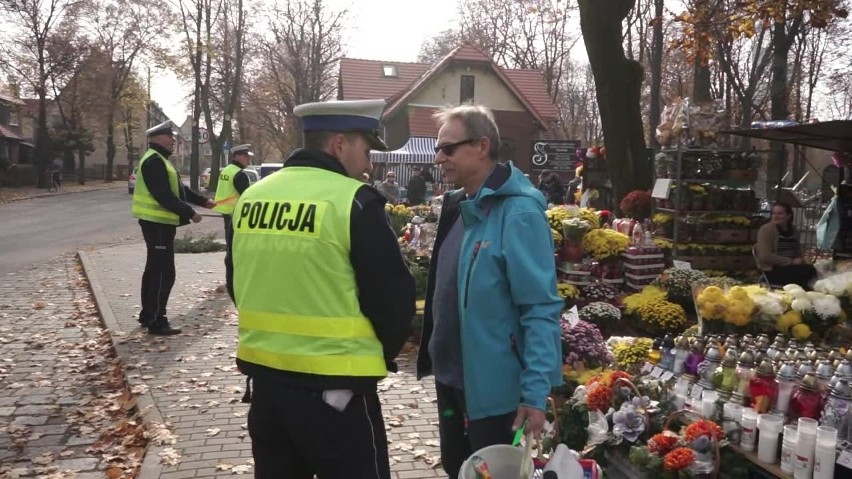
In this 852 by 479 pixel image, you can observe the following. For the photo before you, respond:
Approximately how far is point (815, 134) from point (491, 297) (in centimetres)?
684

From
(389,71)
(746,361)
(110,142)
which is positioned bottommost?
(746,361)

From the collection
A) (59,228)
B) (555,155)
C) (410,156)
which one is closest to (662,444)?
(59,228)

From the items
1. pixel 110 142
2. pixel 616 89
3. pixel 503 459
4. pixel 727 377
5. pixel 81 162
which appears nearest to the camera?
pixel 503 459

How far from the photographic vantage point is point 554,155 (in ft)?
76.5

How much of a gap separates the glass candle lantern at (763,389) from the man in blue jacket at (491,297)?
51.5 inches

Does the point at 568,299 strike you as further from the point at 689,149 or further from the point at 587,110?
the point at 587,110

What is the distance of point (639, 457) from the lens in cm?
342

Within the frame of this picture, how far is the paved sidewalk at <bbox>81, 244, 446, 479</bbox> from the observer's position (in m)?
4.52

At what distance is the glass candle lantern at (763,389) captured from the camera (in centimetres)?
341

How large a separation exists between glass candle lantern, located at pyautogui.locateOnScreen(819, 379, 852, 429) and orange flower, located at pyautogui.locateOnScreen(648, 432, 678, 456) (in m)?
0.66

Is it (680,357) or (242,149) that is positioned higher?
(242,149)

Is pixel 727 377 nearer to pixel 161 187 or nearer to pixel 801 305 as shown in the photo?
pixel 801 305

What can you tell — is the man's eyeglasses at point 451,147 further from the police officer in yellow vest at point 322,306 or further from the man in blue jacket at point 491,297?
the police officer in yellow vest at point 322,306

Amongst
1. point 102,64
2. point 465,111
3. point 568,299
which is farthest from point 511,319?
point 102,64
